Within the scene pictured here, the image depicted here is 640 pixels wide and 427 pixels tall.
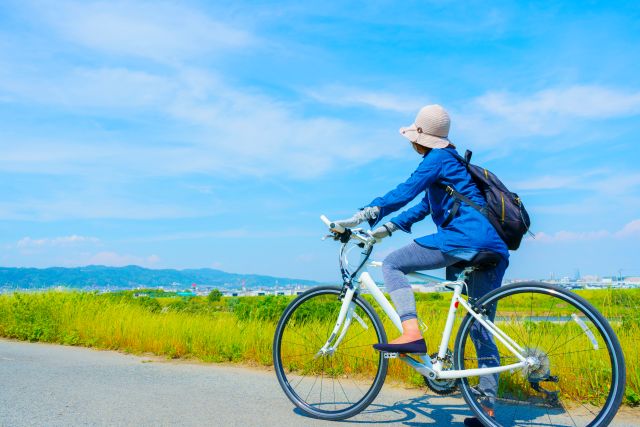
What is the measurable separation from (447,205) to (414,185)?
0.94 ft

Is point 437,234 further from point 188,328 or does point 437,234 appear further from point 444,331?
point 188,328

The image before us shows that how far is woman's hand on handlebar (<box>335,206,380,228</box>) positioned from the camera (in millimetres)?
4629

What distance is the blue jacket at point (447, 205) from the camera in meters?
4.30

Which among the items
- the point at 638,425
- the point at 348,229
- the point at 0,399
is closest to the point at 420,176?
the point at 348,229

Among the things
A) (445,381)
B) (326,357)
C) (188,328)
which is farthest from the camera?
(188,328)

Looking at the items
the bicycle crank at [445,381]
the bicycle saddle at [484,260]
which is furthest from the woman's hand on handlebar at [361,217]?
the bicycle crank at [445,381]

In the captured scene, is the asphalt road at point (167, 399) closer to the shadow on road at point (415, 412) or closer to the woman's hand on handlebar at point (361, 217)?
the shadow on road at point (415, 412)

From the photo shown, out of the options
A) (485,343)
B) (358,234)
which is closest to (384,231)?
(358,234)

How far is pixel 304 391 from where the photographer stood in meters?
5.55

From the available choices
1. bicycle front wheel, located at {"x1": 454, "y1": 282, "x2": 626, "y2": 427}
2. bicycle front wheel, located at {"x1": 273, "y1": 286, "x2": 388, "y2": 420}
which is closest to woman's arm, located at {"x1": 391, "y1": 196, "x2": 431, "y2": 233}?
bicycle front wheel, located at {"x1": 273, "y1": 286, "x2": 388, "y2": 420}

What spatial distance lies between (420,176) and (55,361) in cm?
539

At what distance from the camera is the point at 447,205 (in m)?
4.52

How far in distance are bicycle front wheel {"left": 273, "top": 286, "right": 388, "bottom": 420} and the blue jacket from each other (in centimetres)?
82

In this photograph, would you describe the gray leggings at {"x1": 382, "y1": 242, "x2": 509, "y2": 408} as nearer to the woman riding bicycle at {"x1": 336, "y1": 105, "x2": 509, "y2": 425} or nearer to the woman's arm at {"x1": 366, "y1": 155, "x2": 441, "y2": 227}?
the woman riding bicycle at {"x1": 336, "y1": 105, "x2": 509, "y2": 425}
